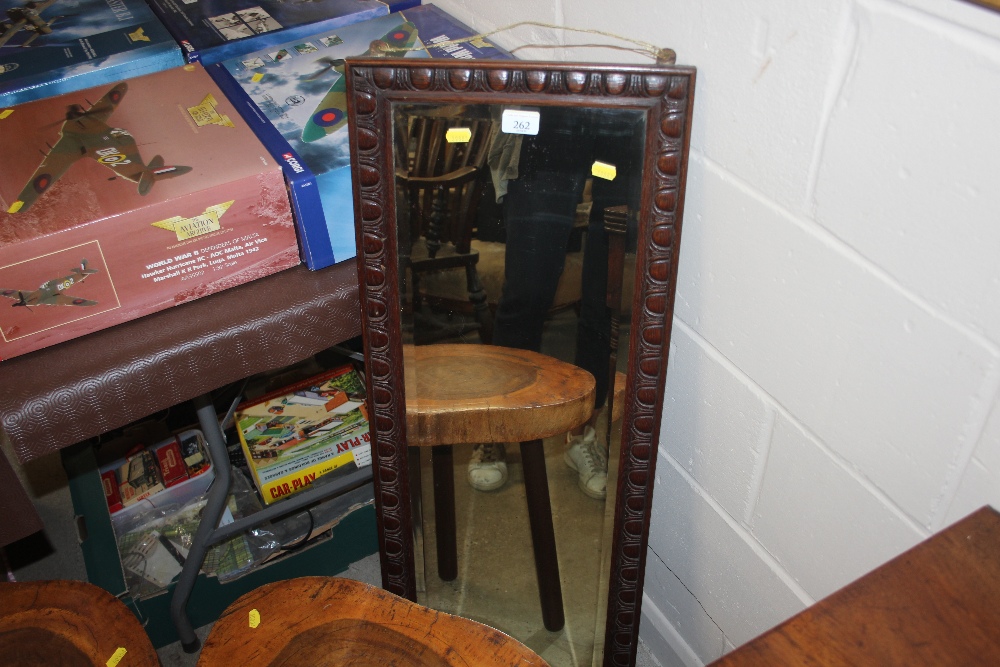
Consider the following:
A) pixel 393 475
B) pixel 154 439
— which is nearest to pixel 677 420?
pixel 393 475

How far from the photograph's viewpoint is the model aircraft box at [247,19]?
118 cm

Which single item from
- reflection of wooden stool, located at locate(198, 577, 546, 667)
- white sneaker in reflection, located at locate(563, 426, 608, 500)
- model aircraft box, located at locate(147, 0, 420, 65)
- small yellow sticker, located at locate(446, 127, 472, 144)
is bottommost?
reflection of wooden stool, located at locate(198, 577, 546, 667)

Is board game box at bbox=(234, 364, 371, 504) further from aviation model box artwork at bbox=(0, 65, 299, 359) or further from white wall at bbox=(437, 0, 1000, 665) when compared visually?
white wall at bbox=(437, 0, 1000, 665)

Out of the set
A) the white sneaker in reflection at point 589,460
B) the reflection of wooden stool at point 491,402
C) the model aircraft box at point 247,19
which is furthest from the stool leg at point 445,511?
the model aircraft box at point 247,19

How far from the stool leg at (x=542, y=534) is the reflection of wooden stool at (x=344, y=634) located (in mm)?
239

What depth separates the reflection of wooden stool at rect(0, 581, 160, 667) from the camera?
3.00ft

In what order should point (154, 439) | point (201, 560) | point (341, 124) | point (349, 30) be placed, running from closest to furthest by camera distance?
1. point (341, 124)
2. point (349, 30)
3. point (201, 560)
4. point (154, 439)

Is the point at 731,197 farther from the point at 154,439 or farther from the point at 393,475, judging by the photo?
the point at 154,439

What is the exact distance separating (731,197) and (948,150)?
25 centimetres

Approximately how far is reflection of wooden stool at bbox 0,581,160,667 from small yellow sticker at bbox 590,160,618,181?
721mm

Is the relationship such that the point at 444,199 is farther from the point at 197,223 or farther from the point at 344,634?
the point at 344,634

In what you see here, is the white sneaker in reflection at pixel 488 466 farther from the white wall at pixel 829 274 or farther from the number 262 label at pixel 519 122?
the number 262 label at pixel 519 122

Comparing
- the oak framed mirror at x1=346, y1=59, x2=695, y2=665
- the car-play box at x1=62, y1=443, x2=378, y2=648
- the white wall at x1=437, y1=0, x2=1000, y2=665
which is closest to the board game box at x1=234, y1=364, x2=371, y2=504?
the car-play box at x1=62, y1=443, x2=378, y2=648

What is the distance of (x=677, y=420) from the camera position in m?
1.12
